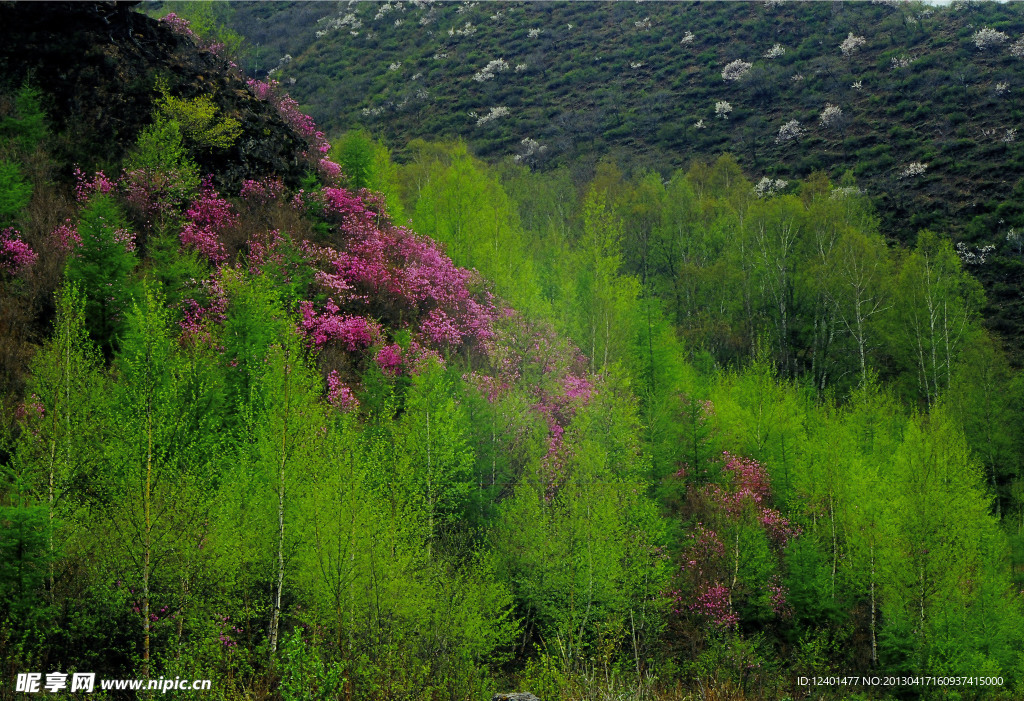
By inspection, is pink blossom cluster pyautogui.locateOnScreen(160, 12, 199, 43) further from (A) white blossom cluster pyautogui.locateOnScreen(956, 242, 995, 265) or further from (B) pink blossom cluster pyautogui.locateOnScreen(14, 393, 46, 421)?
(A) white blossom cluster pyautogui.locateOnScreen(956, 242, 995, 265)

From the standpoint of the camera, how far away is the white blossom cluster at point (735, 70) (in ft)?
277

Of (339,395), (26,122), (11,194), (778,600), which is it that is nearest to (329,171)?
(26,122)

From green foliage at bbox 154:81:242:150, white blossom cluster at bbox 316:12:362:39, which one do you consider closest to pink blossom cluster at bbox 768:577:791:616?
green foliage at bbox 154:81:242:150

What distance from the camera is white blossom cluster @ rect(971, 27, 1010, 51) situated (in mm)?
72562

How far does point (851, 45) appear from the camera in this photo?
270 feet

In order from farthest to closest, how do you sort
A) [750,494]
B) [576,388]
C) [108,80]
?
[108,80] < [576,388] < [750,494]

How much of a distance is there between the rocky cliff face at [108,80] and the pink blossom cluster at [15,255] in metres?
6.53

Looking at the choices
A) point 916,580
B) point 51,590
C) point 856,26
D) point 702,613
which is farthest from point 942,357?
point 856,26

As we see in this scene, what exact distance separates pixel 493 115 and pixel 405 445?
73.8 meters

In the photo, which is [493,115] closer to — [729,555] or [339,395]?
[339,395]

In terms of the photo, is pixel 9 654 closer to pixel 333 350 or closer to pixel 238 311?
pixel 238 311

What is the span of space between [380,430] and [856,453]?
66.1 ft

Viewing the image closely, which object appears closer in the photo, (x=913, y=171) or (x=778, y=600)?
(x=778, y=600)

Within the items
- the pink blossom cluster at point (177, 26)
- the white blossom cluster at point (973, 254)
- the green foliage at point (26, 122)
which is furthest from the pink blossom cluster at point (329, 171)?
the white blossom cluster at point (973, 254)
